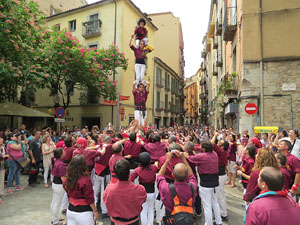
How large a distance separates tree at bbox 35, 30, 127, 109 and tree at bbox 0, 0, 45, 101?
2.00 metres

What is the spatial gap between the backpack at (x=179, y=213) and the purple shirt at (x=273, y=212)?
83cm

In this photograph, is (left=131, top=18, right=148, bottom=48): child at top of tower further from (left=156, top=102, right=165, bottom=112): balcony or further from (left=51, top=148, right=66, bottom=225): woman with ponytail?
(left=156, top=102, right=165, bottom=112): balcony

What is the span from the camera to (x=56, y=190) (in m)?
4.50

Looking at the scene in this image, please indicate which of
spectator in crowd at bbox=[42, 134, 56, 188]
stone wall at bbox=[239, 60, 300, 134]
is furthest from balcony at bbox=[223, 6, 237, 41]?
spectator in crowd at bbox=[42, 134, 56, 188]

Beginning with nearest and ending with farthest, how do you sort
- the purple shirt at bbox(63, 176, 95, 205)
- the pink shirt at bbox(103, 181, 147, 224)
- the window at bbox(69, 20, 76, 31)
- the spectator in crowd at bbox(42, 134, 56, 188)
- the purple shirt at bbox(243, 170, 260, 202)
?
the pink shirt at bbox(103, 181, 147, 224) < the purple shirt at bbox(63, 176, 95, 205) < the purple shirt at bbox(243, 170, 260, 202) < the spectator in crowd at bbox(42, 134, 56, 188) < the window at bbox(69, 20, 76, 31)

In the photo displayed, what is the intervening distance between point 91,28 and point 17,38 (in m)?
11.8

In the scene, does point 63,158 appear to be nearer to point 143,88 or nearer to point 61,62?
point 143,88

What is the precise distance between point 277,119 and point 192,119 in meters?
57.6

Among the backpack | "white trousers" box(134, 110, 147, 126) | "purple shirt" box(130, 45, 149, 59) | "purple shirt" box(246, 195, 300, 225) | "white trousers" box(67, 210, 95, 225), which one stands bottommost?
"white trousers" box(67, 210, 95, 225)

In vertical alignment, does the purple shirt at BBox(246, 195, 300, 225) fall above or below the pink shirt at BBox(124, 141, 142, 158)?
below

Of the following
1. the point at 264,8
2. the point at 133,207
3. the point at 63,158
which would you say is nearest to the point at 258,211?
the point at 133,207

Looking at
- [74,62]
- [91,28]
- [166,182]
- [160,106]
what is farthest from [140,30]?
[160,106]

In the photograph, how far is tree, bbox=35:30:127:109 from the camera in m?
15.0

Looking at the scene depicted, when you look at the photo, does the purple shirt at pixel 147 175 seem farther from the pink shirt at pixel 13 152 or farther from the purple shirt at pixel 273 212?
the pink shirt at pixel 13 152
